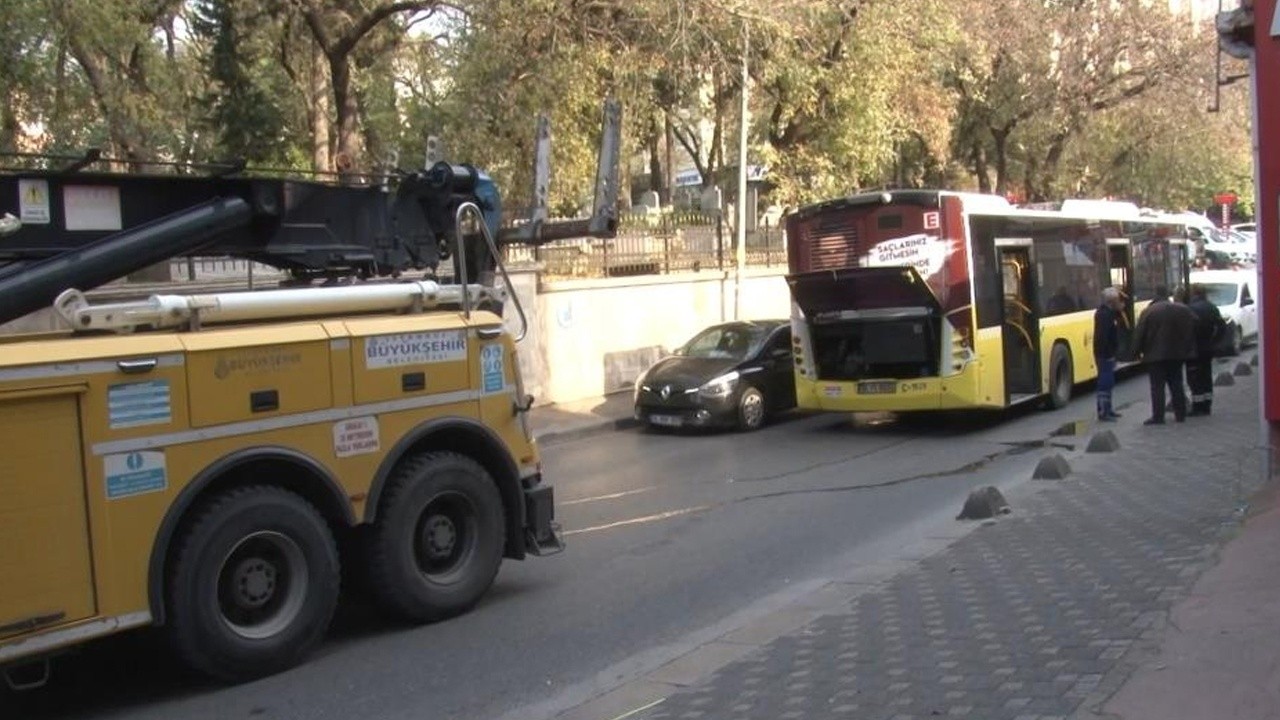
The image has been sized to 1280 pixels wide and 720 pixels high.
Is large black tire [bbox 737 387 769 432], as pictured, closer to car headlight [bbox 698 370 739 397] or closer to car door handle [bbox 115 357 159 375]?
car headlight [bbox 698 370 739 397]

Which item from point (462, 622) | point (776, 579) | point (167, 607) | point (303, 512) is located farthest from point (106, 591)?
point (776, 579)

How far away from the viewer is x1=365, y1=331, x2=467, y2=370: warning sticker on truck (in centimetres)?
721

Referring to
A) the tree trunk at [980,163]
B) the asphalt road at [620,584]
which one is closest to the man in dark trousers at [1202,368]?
the asphalt road at [620,584]

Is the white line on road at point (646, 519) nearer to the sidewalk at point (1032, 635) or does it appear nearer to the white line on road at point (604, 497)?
the white line on road at point (604, 497)

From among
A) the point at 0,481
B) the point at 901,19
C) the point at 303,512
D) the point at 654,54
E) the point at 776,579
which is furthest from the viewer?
the point at 901,19

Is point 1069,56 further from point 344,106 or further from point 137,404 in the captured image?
point 137,404

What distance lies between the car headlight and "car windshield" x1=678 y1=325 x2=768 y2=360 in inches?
27.2

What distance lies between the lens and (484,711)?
6102 millimetres

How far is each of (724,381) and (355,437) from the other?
9.85 meters

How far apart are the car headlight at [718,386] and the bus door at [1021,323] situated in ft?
11.8

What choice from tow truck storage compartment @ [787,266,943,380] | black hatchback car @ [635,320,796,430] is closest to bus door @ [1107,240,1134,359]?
black hatchback car @ [635,320,796,430]

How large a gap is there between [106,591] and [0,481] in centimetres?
73

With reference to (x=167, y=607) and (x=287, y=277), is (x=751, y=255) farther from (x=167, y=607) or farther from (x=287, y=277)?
(x=167, y=607)

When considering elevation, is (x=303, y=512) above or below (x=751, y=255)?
below
